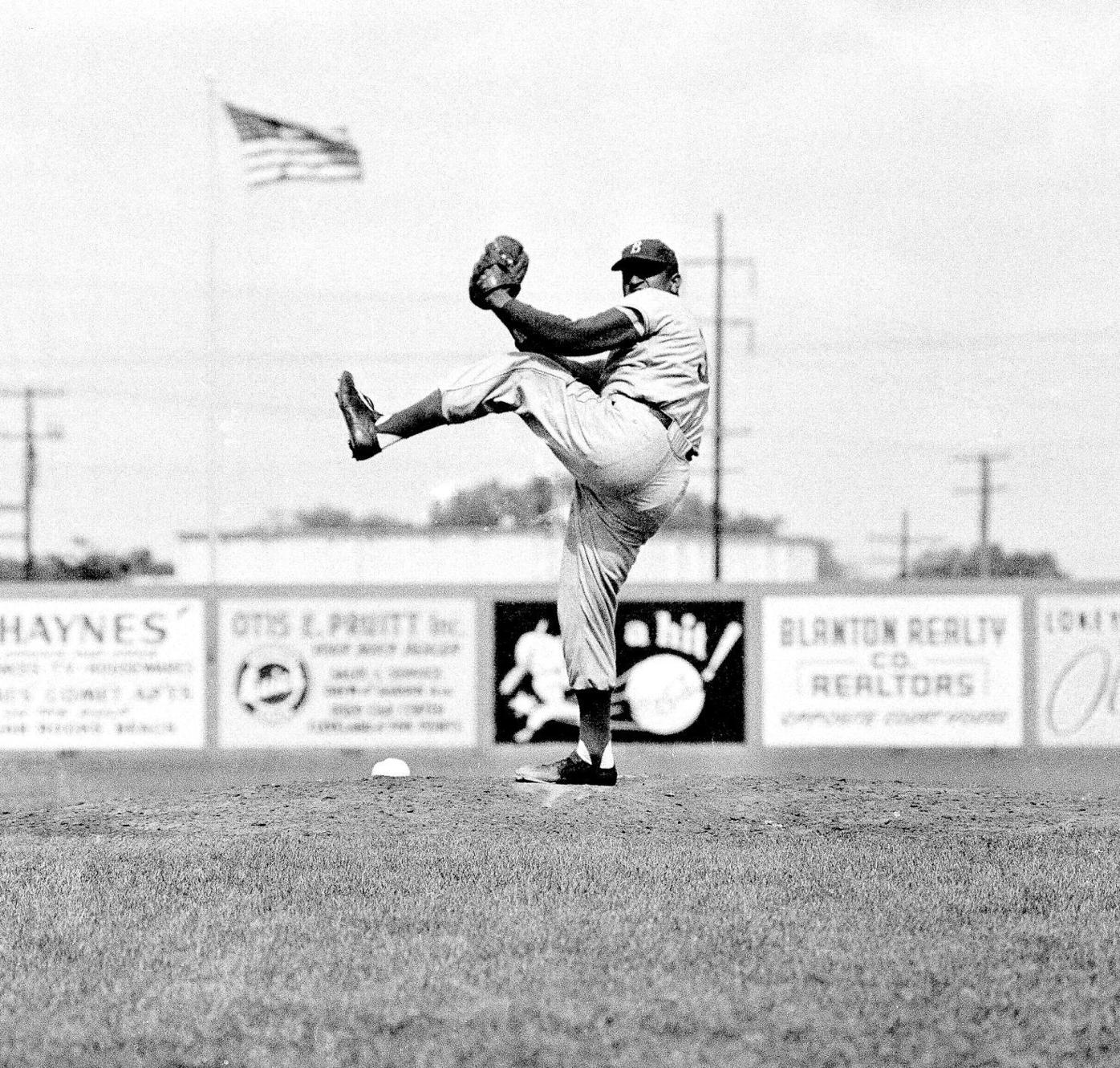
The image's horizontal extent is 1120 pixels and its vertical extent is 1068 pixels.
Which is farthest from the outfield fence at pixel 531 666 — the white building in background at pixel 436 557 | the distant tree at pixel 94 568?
the distant tree at pixel 94 568

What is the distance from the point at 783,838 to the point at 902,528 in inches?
2924

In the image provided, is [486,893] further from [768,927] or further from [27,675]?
[27,675]

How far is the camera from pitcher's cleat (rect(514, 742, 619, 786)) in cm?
647

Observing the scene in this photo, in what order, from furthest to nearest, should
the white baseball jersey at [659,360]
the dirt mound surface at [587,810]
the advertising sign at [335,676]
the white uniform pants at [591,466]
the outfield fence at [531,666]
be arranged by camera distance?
the advertising sign at [335,676] < the outfield fence at [531,666] < the dirt mound surface at [587,810] < the white baseball jersey at [659,360] < the white uniform pants at [591,466]

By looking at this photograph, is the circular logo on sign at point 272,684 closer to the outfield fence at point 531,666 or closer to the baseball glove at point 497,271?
the outfield fence at point 531,666

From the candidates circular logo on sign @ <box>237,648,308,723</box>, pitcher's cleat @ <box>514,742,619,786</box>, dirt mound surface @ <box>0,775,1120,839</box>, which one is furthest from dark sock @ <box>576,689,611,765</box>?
circular logo on sign @ <box>237,648,308,723</box>

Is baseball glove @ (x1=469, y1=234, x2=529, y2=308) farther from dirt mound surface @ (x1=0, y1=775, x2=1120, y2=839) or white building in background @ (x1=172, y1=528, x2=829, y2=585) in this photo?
white building in background @ (x1=172, y1=528, x2=829, y2=585)

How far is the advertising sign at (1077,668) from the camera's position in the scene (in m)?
13.9

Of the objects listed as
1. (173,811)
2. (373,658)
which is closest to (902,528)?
(373,658)

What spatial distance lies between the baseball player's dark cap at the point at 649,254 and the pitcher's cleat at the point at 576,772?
78.7 inches

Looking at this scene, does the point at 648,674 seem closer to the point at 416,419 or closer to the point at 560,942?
the point at 416,419

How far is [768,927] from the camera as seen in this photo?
5.34 meters

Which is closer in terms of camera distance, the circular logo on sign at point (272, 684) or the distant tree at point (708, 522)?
the circular logo on sign at point (272, 684)

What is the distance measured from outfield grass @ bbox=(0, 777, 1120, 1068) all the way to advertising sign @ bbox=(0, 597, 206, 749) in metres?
5.98
